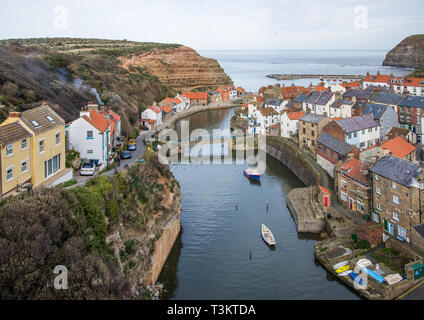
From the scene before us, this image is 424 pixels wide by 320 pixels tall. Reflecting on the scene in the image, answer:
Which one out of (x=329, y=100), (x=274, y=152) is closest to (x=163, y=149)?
(x=274, y=152)

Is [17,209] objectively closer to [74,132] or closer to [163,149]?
[74,132]

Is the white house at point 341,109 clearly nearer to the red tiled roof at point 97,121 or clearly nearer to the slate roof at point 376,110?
the slate roof at point 376,110

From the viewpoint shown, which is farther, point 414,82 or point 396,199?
point 414,82

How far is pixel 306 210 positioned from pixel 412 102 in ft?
78.7

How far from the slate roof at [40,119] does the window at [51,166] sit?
1722 millimetres

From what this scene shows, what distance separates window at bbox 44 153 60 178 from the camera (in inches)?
757

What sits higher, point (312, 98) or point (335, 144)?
point (312, 98)

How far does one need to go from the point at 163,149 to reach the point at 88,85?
1377cm

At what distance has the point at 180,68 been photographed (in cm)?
10044

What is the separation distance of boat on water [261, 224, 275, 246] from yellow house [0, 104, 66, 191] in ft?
41.5

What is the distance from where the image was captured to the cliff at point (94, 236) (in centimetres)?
1070

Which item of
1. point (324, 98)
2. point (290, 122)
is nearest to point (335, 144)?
point (290, 122)

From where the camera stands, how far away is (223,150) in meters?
45.9

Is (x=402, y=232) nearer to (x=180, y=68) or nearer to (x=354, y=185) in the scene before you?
(x=354, y=185)
